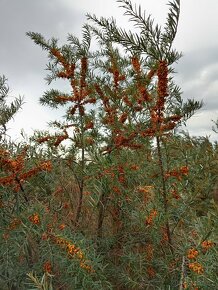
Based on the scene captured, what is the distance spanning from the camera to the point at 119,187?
10.3 feet

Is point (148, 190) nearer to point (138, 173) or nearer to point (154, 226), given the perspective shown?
point (154, 226)

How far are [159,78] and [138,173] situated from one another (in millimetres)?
1618

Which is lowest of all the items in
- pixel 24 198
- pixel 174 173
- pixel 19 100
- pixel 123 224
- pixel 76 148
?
pixel 123 224

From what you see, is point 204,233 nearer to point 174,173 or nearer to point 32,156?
point 174,173

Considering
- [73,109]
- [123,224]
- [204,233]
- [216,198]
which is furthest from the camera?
[216,198]

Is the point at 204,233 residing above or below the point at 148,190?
below

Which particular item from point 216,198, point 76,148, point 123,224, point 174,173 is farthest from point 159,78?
point 216,198

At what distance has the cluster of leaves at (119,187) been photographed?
6.95ft

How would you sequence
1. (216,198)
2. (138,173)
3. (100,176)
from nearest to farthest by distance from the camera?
(100,176) → (138,173) → (216,198)

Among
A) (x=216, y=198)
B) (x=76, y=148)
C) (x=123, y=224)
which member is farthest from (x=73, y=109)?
(x=216, y=198)

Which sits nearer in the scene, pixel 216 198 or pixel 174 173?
pixel 174 173

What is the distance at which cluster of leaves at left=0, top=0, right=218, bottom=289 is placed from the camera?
6.95 ft

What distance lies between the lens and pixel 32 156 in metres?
2.67

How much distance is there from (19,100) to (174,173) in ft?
4.54
